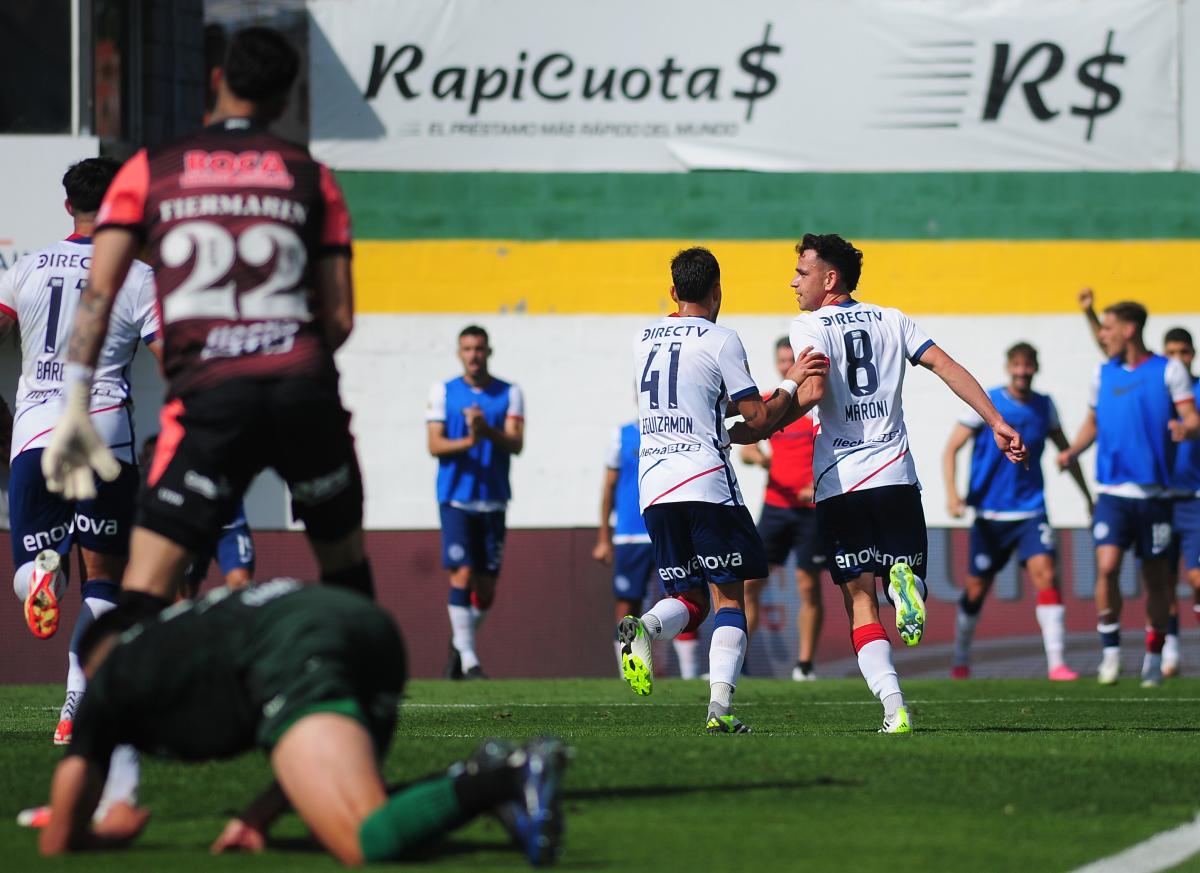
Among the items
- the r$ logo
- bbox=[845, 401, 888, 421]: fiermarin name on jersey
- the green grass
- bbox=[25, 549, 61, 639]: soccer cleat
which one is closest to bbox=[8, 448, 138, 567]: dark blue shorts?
bbox=[25, 549, 61, 639]: soccer cleat

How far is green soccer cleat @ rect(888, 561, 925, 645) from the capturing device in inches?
312

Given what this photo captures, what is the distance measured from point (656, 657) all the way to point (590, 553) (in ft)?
3.53

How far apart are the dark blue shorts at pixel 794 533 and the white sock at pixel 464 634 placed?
2.52m

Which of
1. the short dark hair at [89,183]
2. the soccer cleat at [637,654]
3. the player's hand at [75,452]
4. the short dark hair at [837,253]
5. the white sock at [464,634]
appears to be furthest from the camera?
the white sock at [464,634]

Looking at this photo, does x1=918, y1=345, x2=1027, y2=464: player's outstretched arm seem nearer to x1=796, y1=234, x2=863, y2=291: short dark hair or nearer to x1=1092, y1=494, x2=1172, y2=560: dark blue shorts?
x1=796, y1=234, x2=863, y2=291: short dark hair

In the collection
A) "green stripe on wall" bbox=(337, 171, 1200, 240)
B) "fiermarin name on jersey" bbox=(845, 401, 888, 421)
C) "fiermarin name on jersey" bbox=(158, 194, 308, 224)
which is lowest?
"fiermarin name on jersey" bbox=(845, 401, 888, 421)

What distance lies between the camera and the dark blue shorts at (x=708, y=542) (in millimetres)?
8336

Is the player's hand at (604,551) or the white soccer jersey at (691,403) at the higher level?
the white soccer jersey at (691,403)

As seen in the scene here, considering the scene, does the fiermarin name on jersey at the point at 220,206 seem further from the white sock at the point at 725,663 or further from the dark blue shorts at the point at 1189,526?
the dark blue shorts at the point at 1189,526

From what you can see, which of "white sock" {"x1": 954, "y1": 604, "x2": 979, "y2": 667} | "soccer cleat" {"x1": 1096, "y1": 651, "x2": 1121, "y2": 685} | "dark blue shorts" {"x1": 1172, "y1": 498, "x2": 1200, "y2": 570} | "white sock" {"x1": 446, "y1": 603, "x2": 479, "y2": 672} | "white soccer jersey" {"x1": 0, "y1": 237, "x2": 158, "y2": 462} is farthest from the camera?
"white sock" {"x1": 446, "y1": 603, "x2": 479, "y2": 672}

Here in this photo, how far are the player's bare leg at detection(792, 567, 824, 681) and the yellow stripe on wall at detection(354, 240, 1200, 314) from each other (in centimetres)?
445

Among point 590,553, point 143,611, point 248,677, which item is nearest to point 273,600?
point 248,677

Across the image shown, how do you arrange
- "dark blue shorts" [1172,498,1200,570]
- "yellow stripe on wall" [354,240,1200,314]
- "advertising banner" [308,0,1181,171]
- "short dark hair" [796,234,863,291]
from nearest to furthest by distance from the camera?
"short dark hair" [796,234,863,291] < "dark blue shorts" [1172,498,1200,570] < "yellow stripe on wall" [354,240,1200,314] < "advertising banner" [308,0,1181,171]

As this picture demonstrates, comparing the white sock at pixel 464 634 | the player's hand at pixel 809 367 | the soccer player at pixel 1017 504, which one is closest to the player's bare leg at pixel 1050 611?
the soccer player at pixel 1017 504
